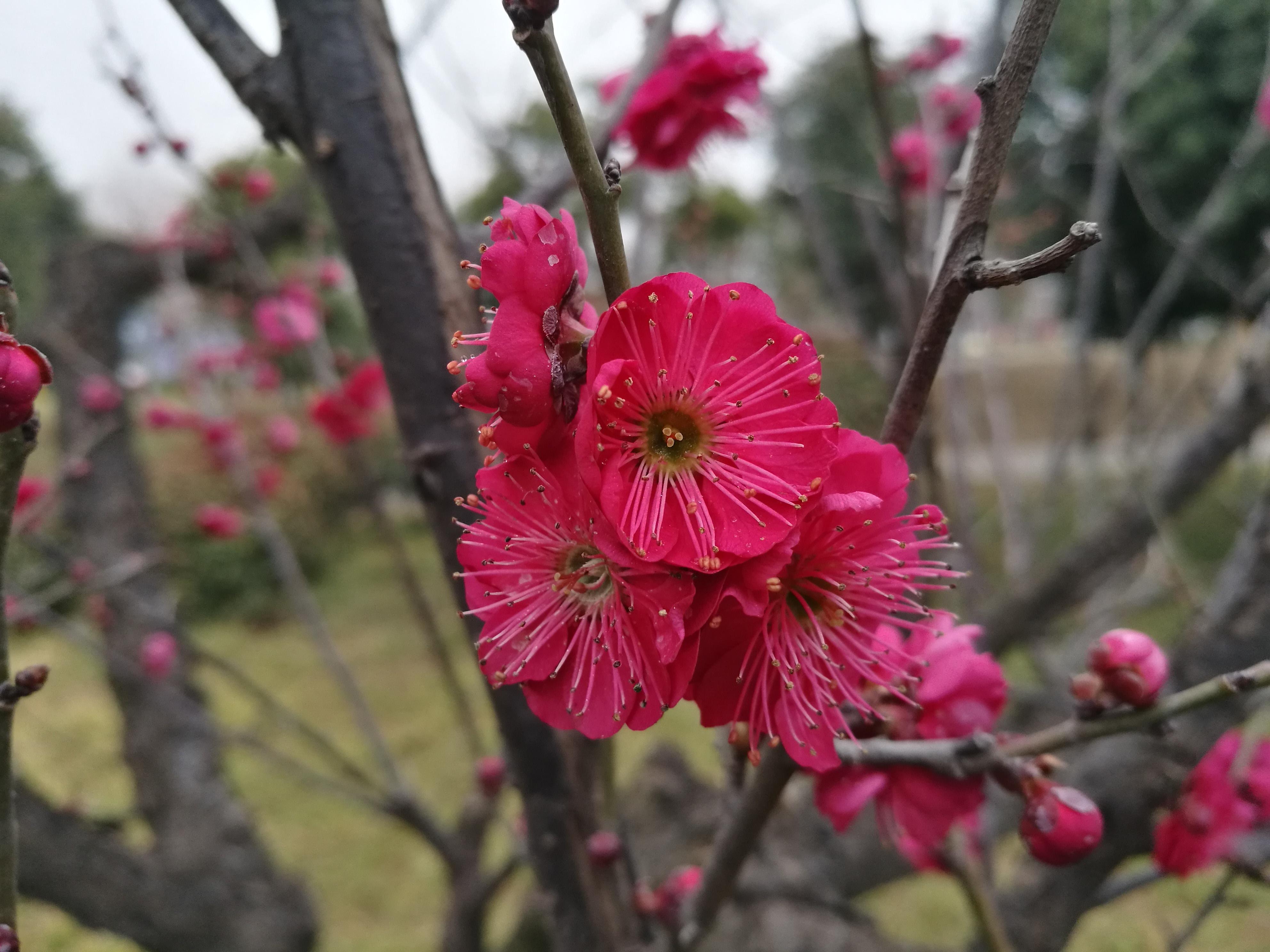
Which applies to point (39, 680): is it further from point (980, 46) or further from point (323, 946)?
point (323, 946)

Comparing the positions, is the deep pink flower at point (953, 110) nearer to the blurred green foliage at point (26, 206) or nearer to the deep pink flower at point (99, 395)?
the deep pink flower at point (99, 395)

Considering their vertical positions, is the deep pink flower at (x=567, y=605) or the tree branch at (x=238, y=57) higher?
the tree branch at (x=238, y=57)

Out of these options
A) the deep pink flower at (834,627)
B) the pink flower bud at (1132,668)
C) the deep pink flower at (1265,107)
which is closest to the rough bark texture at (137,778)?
the deep pink flower at (834,627)

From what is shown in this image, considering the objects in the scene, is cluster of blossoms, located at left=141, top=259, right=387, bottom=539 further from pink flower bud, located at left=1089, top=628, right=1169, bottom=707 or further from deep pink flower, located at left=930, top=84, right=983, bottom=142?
pink flower bud, located at left=1089, top=628, right=1169, bottom=707

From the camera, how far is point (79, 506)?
8.91 feet

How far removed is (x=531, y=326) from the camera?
1.68 ft

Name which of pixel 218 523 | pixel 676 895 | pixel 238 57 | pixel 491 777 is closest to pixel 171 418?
pixel 218 523

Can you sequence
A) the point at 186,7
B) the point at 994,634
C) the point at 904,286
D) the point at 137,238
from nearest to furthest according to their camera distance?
1. the point at 186,7
2. the point at 904,286
3. the point at 994,634
4. the point at 137,238

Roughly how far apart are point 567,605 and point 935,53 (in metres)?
2.04

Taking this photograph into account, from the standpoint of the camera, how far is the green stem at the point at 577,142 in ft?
1.47

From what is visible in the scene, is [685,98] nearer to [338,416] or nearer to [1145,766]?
[1145,766]

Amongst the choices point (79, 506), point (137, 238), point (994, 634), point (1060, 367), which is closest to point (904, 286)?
point (994, 634)

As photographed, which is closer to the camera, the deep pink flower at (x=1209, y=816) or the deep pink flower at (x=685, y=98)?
the deep pink flower at (x=1209, y=816)

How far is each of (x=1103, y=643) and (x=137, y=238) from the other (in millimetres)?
3920
